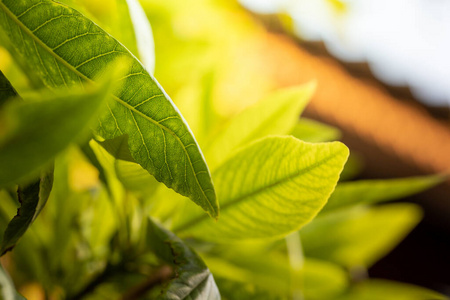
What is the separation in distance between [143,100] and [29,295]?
1.24 feet

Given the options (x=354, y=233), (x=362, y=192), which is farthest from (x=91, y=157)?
(x=354, y=233)

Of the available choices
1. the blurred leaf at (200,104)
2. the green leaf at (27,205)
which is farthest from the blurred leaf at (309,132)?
the green leaf at (27,205)

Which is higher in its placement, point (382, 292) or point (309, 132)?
point (309, 132)

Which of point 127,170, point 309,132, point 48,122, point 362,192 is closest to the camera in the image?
point 48,122

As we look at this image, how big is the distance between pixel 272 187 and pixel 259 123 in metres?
0.15

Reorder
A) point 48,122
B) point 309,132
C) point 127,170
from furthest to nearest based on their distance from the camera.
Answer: point 309,132, point 127,170, point 48,122

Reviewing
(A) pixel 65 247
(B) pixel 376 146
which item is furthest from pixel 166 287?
(B) pixel 376 146

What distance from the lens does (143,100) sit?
236 millimetres

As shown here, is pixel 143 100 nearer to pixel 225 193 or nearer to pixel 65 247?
pixel 225 193

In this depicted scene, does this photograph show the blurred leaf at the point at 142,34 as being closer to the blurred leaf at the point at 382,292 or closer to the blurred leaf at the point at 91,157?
the blurred leaf at the point at 91,157

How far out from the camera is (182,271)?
26cm

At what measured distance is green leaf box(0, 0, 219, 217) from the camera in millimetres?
232

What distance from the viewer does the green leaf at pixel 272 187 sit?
0.89 ft

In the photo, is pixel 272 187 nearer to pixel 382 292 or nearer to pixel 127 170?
pixel 127 170
